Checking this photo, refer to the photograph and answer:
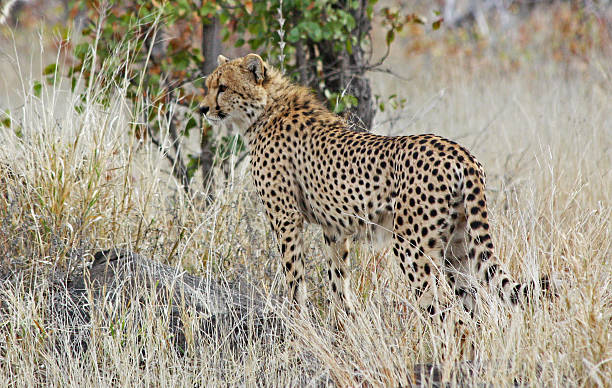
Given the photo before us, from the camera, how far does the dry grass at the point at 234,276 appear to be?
2.58 m

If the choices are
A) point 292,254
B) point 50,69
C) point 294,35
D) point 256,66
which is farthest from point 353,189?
point 50,69

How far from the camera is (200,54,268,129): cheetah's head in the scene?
3.58 m

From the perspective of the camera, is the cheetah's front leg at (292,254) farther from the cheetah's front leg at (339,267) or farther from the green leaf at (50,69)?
the green leaf at (50,69)

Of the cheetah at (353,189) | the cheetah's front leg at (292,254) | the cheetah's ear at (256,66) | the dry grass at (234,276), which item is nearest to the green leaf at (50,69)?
the dry grass at (234,276)

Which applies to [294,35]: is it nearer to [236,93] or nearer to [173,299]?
[236,93]

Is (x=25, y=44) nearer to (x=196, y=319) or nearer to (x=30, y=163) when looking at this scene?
(x=30, y=163)

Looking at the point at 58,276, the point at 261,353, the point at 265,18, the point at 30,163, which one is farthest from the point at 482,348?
the point at 265,18

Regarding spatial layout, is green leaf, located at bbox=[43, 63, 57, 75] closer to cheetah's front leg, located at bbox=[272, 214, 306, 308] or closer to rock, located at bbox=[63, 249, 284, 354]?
rock, located at bbox=[63, 249, 284, 354]

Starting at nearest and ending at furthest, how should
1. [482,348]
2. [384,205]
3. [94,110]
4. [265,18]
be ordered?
[482,348]
[384,205]
[94,110]
[265,18]

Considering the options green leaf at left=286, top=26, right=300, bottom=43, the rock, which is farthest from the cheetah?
green leaf at left=286, top=26, right=300, bottom=43

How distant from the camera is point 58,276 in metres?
3.36

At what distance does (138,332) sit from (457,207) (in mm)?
1315

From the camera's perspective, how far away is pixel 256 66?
355 centimetres

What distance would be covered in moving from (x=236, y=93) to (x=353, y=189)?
0.83 meters
